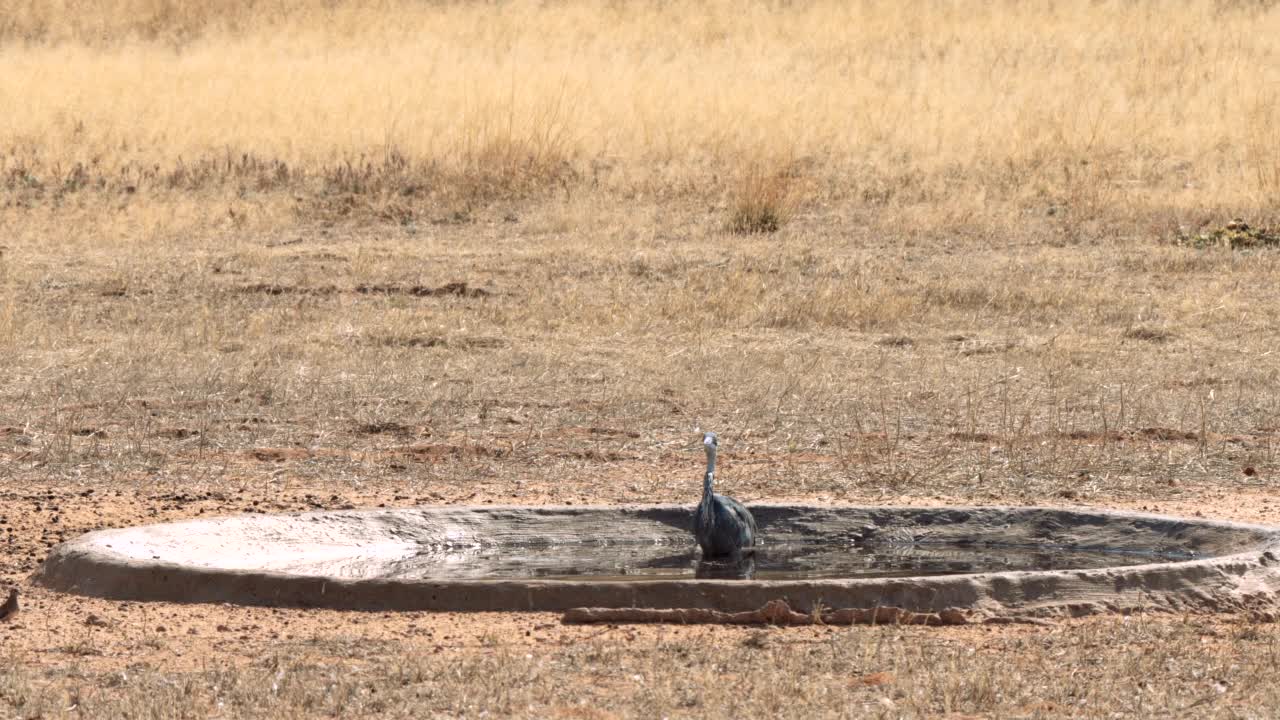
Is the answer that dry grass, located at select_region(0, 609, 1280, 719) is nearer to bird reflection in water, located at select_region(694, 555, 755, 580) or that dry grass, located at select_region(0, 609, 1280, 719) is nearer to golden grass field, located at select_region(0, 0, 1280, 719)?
golden grass field, located at select_region(0, 0, 1280, 719)

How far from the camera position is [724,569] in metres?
6.95

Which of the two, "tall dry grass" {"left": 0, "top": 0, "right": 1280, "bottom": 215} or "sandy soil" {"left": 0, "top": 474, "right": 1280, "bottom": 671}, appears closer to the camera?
"sandy soil" {"left": 0, "top": 474, "right": 1280, "bottom": 671}

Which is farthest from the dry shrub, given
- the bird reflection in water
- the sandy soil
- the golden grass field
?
the sandy soil

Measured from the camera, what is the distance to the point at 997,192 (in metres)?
18.3

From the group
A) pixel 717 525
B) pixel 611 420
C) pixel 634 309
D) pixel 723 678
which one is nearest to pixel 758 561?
pixel 717 525

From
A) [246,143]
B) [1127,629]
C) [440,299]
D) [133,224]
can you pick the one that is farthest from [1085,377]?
[246,143]

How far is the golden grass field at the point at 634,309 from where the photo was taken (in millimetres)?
5617

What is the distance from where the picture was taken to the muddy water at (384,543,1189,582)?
23.0 feet

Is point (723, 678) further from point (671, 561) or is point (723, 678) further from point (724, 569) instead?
point (671, 561)

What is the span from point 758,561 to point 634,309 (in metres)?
6.77

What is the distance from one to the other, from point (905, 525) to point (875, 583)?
4.75ft

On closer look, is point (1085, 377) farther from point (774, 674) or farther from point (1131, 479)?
point (774, 674)

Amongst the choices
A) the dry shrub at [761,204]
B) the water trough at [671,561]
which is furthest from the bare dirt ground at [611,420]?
the dry shrub at [761,204]

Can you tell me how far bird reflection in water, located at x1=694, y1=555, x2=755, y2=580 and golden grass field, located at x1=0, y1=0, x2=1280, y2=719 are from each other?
37.1 inches
